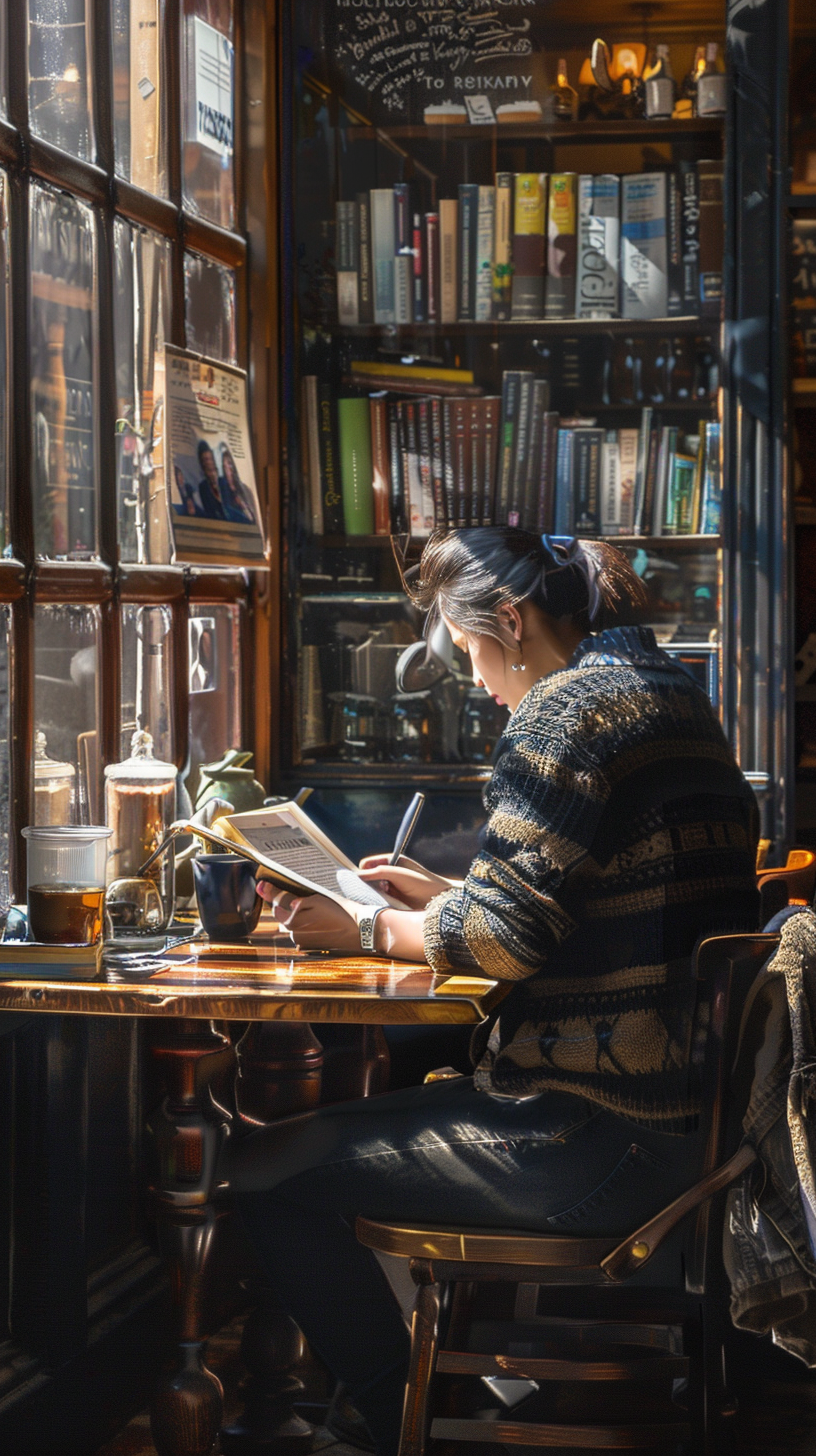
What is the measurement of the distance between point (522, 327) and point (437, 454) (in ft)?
1.13

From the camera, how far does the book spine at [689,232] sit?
3.12m

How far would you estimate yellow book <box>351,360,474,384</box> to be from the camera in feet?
10.5

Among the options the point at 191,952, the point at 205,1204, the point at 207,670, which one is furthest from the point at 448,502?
the point at 205,1204

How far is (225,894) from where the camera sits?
6.47ft

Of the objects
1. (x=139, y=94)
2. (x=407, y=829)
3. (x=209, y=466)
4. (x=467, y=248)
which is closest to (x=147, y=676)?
(x=209, y=466)

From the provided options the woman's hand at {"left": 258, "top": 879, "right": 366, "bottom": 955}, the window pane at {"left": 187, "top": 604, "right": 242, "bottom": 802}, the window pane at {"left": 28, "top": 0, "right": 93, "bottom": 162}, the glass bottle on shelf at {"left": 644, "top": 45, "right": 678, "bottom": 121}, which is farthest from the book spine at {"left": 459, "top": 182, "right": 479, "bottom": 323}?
the woman's hand at {"left": 258, "top": 879, "right": 366, "bottom": 955}

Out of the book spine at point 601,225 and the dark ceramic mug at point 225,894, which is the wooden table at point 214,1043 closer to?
the dark ceramic mug at point 225,894

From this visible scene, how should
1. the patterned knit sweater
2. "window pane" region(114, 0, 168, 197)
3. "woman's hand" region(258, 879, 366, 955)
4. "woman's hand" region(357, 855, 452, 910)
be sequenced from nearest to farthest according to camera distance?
the patterned knit sweater, "woman's hand" region(258, 879, 366, 955), "woman's hand" region(357, 855, 452, 910), "window pane" region(114, 0, 168, 197)

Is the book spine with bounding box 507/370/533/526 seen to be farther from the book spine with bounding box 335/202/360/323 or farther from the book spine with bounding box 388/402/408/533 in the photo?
the book spine with bounding box 335/202/360/323

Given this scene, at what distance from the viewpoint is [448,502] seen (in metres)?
3.22

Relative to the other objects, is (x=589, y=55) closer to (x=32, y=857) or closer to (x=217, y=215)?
(x=217, y=215)

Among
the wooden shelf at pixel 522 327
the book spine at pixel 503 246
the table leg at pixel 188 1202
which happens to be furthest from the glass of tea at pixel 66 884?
the book spine at pixel 503 246

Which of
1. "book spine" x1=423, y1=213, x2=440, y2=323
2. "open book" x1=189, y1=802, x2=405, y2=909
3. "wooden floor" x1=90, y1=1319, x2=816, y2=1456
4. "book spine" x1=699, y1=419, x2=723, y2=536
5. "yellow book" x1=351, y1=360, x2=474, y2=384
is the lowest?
"wooden floor" x1=90, y1=1319, x2=816, y2=1456

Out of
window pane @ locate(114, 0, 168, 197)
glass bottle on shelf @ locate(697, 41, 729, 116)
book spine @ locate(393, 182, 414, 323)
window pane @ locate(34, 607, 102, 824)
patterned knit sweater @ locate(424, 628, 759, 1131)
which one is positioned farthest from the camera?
book spine @ locate(393, 182, 414, 323)
